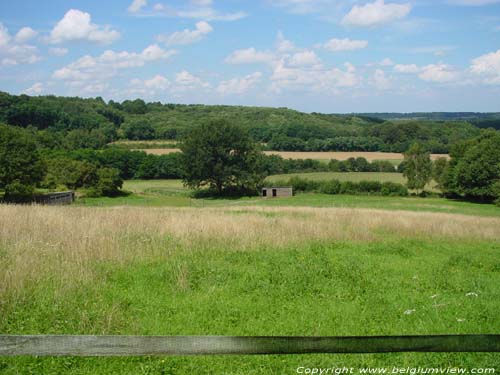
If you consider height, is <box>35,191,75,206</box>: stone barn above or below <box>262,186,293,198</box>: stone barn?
above

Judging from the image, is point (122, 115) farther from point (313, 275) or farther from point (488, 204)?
point (313, 275)

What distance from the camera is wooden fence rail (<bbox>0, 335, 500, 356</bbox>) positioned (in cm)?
376

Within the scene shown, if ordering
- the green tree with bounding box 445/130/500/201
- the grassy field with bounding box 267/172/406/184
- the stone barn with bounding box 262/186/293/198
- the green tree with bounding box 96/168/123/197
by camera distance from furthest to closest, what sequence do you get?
1. the grassy field with bounding box 267/172/406/184
2. the stone barn with bounding box 262/186/293/198
3. the green tree with bounding box 96/168/123/197
4. the green tree with bounding box 445/130/500/201

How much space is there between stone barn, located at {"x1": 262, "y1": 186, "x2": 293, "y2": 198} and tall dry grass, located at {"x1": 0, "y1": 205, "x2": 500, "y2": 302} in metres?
53.1

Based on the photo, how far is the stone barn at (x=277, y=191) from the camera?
72625 millimetres

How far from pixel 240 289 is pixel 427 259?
6244 millimetres

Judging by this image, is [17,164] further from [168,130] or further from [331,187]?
[168,130]

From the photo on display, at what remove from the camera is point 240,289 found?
365 inches

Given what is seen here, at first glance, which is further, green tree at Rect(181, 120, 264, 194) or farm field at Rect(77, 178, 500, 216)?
green tree at Rect(181, 120, 264, 194)

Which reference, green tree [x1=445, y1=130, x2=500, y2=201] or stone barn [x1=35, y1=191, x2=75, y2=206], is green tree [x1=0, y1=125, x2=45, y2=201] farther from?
green tree [x1=445, y1=130, x2=500, y2=201]

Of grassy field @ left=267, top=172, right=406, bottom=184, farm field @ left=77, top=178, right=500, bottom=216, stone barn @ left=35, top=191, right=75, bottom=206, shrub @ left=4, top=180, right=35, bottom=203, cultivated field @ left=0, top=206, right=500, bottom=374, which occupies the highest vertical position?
cultivated field @ left=0, top=206, right=500, bottom=374

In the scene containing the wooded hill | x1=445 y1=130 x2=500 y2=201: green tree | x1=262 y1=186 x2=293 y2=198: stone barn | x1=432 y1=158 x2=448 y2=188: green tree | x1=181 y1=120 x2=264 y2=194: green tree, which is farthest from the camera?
the wooded hill

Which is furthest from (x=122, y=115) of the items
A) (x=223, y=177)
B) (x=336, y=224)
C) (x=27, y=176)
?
(x=336, y=224)

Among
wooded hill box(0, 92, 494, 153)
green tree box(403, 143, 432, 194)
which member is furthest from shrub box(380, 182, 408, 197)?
wooded hill box(0, 92, 494, 153)
